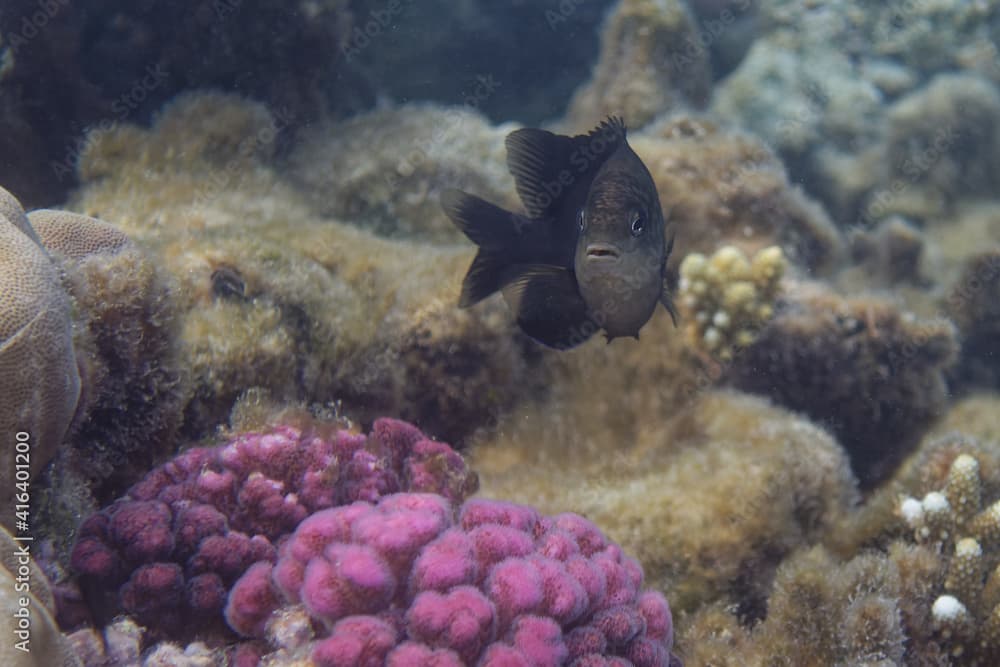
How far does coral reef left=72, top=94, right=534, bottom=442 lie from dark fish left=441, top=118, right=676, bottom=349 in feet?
3.15

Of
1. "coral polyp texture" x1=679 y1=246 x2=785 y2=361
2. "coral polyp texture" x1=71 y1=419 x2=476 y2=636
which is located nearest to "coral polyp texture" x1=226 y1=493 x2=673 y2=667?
"coral polyp texture" x1=71 y1=419 x2=476 y2=636

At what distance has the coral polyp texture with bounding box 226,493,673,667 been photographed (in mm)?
1784

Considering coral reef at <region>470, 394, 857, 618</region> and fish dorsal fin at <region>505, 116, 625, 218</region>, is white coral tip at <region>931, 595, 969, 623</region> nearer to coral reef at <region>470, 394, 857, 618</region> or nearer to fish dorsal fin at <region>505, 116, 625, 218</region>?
coral reef at <region>470, 394, 857, 618</region>

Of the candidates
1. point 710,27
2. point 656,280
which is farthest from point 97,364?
point 710,27

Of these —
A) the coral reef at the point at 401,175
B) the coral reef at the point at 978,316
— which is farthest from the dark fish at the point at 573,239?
the coral reef at the point at 978,316

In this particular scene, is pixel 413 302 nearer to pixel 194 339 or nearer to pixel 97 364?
pixel 194 339

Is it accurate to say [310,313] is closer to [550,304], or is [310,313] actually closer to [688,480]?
[550,304]

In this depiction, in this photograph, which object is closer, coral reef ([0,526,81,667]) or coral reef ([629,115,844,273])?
coral reef ([0,526,81,667])

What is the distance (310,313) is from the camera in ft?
12.5

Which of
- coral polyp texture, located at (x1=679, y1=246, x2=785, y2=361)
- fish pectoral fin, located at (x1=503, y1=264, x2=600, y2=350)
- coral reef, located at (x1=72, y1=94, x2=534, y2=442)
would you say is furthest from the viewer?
coral polyp texture, located at (x1=679, y1=246, x2=785, y2=361)

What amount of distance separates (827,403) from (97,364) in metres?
5.27

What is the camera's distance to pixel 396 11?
995 cm

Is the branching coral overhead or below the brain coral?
below

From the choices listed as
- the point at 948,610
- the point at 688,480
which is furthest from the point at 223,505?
the point at 948,610
